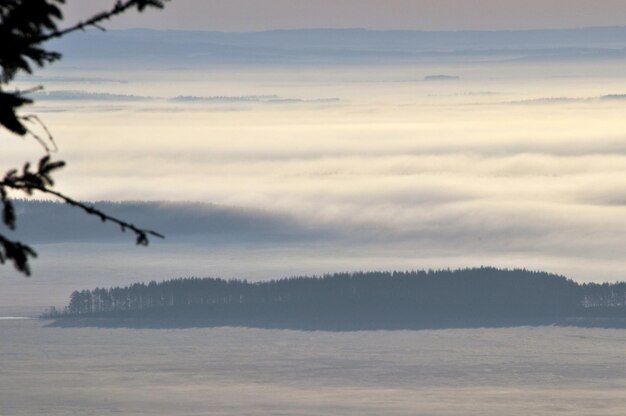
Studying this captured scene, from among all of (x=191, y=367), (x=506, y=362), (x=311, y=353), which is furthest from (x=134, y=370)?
(x=506, y=362)

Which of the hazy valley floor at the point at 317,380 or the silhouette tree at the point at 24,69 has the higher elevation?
the hazy valley floor at the point at 317,380

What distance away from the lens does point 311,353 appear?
192500mm

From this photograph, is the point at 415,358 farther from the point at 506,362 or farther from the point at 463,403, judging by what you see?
the point at 463,403

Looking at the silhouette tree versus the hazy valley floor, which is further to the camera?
the hazy valley floor

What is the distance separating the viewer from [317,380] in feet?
552

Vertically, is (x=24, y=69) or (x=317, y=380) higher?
(x=317, y=380)

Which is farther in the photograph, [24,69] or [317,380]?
[317,380]

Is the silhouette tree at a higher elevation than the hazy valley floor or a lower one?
lower

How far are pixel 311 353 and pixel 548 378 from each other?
2769 centimetres

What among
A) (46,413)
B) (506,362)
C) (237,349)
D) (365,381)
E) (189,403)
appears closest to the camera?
(46,413)

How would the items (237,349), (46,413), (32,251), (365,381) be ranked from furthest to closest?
(237,349)
(365,381)
(46,413)
(32,251)

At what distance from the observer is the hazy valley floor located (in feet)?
488

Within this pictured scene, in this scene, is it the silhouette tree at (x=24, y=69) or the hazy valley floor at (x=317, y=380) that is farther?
the hazy valley floor at (x=317, y=380)

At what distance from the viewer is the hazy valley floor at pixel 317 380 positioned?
5851 inches
